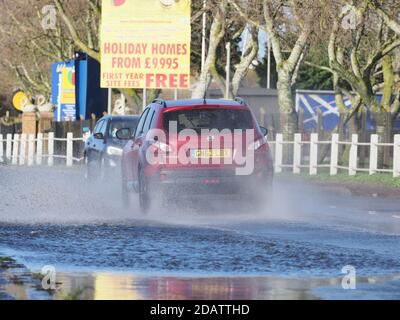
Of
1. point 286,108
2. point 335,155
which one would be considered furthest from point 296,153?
point 286,108

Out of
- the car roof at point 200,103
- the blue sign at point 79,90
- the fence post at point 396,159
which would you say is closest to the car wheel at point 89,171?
the fence post at point 396,159

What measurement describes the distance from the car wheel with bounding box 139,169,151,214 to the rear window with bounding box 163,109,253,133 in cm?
83

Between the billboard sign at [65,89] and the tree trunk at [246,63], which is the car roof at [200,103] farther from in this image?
the billboard sign at [65,89]

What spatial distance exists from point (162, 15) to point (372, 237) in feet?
104

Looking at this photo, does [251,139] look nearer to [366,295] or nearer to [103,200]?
[103,200]

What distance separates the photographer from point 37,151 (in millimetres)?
57500

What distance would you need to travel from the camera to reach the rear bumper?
1905 centimetres

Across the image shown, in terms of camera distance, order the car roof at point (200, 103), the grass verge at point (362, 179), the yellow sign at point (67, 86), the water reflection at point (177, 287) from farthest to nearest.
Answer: the yellow sign at point (67, 86)
the grass verge at point (362, 179)
the car roof at point (200, 103)
the water reflection at point (177, 287)

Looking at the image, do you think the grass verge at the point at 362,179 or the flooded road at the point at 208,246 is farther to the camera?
the grass verge at the point at 362,179

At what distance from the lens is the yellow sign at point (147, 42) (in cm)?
4728

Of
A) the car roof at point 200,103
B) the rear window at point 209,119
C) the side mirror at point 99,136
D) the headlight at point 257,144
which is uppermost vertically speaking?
the car roof at point 200,103

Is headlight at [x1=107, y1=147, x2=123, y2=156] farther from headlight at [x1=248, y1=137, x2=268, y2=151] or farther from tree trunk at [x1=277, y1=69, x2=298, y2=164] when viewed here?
tree trunk at [x1=277, y1=69, x2=298, y2=164]

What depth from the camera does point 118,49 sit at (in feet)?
159

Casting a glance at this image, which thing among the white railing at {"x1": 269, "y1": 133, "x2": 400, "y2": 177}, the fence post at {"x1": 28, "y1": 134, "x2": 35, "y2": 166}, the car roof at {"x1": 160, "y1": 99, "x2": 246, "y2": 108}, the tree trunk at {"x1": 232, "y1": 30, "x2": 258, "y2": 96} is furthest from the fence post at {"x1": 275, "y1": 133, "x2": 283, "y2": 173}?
the fence post at {"x1": 28, "y1": 134, "x2": 35, "y2": 166}
